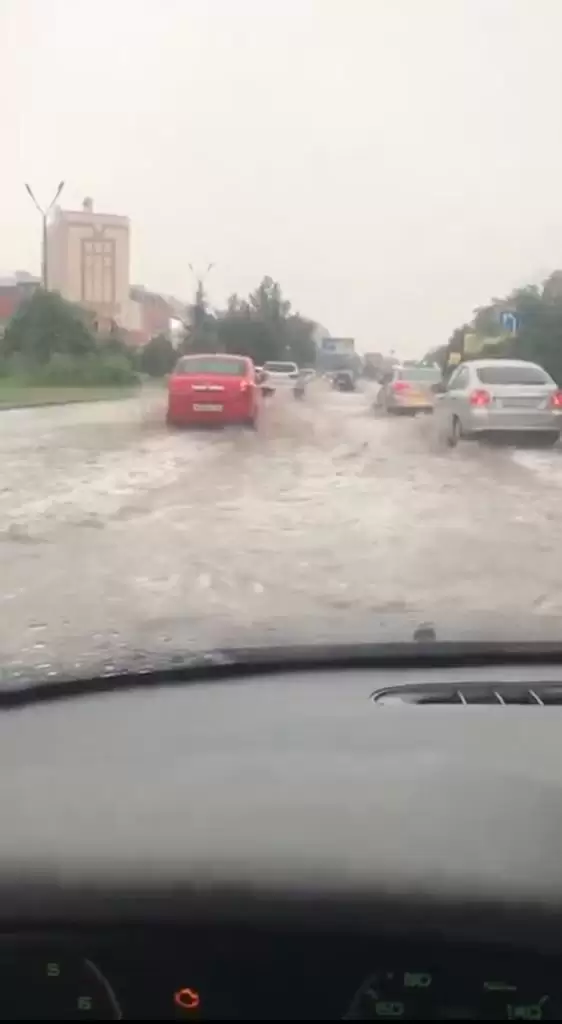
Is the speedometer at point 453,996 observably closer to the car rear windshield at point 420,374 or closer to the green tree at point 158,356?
the green tree at point 158,356

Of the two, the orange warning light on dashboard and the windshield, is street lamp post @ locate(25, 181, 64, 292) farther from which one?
the orange warning light on dashboard

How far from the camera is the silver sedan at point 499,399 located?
17.9ft

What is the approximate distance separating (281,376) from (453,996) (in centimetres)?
362

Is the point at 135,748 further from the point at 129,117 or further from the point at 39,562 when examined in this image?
the point at 129,117

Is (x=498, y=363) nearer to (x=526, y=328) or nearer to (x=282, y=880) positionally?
(x=526, y=328)

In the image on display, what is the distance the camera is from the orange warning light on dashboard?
1959 mm

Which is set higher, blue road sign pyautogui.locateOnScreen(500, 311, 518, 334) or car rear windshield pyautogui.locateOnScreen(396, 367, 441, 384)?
blue road sign pyautogui.locateOnScreen(500, 311, 518, 334)

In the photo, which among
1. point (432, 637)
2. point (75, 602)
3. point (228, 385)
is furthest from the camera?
point (228, 385)

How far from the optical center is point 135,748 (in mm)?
2883

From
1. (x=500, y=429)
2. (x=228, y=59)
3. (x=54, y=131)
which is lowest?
(x=500, y=429)

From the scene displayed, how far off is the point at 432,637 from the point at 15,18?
108 inches

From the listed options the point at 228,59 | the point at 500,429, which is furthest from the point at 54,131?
the point at 500,429

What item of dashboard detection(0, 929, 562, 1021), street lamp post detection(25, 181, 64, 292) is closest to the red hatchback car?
street lamp post detection(25, 181, 64, 292)

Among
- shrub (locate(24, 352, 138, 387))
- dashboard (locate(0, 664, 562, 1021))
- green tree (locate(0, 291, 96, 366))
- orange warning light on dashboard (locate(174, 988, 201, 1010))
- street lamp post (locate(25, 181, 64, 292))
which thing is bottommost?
orange warning light on dashboard (locate(174, 988, 201, 1010))
